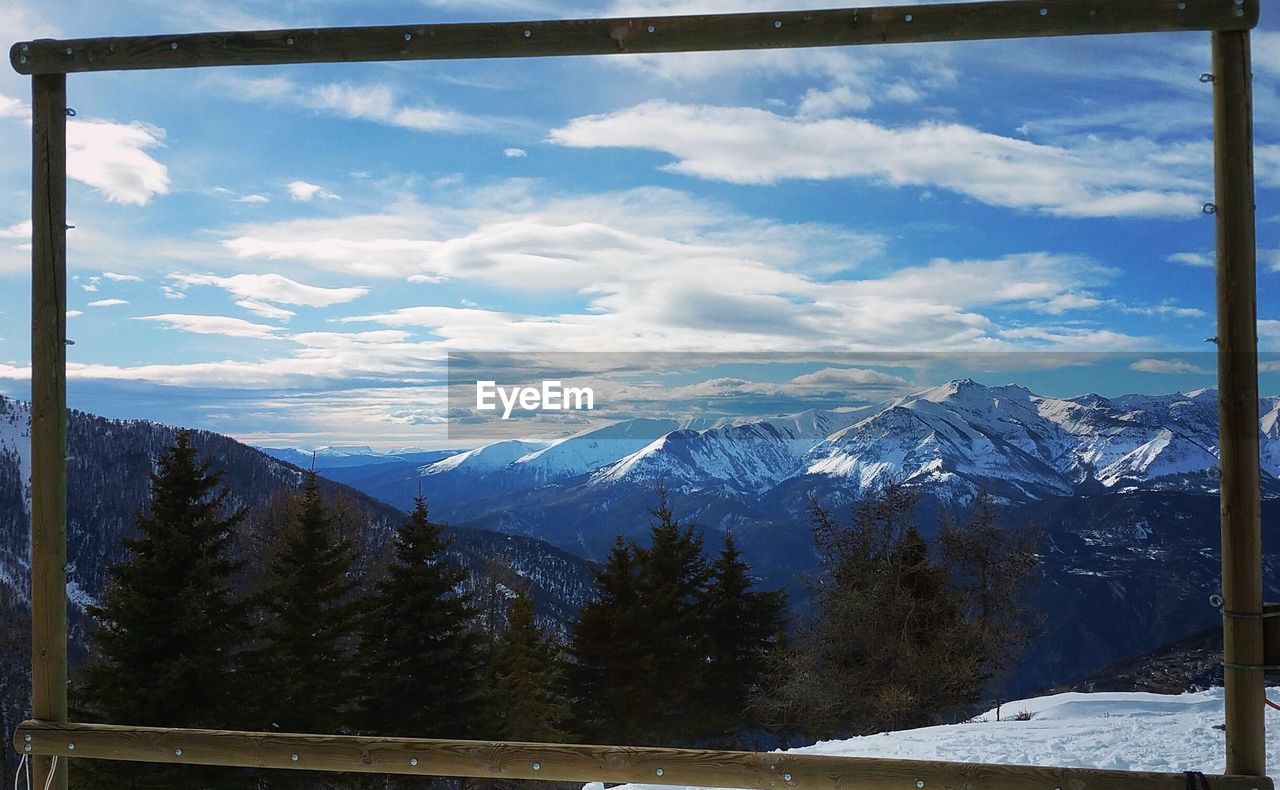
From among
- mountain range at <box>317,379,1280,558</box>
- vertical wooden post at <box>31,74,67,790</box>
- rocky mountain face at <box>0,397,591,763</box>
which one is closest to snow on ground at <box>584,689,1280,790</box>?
vertical wooden post at <box>31,74,67,790</box>

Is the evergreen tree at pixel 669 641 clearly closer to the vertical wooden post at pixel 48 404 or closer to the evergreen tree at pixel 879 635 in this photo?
the evergreen tree at pixel 879 635

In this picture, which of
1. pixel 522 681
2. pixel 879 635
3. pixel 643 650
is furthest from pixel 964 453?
pixel 522 681

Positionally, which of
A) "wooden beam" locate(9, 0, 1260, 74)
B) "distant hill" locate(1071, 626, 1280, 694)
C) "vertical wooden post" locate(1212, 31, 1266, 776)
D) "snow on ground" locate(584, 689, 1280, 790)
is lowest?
"distant hill" locate(1071, 626, 1280, 694)

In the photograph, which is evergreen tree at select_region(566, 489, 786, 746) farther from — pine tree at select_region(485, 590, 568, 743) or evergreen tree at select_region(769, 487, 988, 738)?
evergreen tree at select_region(769, 487, 988, 738)

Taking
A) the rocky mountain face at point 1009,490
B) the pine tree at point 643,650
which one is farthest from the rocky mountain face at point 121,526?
the pine tree at point 643,650

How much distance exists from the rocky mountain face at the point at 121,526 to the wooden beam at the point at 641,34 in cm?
2582

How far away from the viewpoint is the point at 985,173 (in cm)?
2781

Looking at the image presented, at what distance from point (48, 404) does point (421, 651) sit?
17283mm

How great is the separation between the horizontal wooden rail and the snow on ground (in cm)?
150

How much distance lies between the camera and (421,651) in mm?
18672

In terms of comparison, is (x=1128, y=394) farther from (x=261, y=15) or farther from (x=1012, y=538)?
(x=261, y=15)

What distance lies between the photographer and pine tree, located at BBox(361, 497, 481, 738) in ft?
59.8

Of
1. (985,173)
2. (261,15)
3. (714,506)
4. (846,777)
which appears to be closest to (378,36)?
(846,777)

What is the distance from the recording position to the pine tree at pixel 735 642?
68.2 feet
